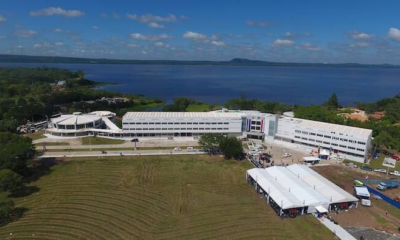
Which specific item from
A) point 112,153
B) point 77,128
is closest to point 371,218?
point 112,153

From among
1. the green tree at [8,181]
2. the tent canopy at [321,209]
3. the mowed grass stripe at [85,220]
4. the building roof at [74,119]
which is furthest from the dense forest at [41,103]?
the tent canopy at [321,209]

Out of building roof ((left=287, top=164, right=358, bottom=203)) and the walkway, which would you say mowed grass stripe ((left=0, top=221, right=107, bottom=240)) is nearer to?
the walkway

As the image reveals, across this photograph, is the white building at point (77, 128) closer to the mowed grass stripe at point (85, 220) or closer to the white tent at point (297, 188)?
the mowed grass stripe at point (85, 220)

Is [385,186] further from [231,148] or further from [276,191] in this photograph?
[231,148]

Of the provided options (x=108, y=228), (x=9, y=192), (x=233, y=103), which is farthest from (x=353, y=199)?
(x=233, y=103)

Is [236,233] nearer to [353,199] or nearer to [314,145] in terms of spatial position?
[353,199]
